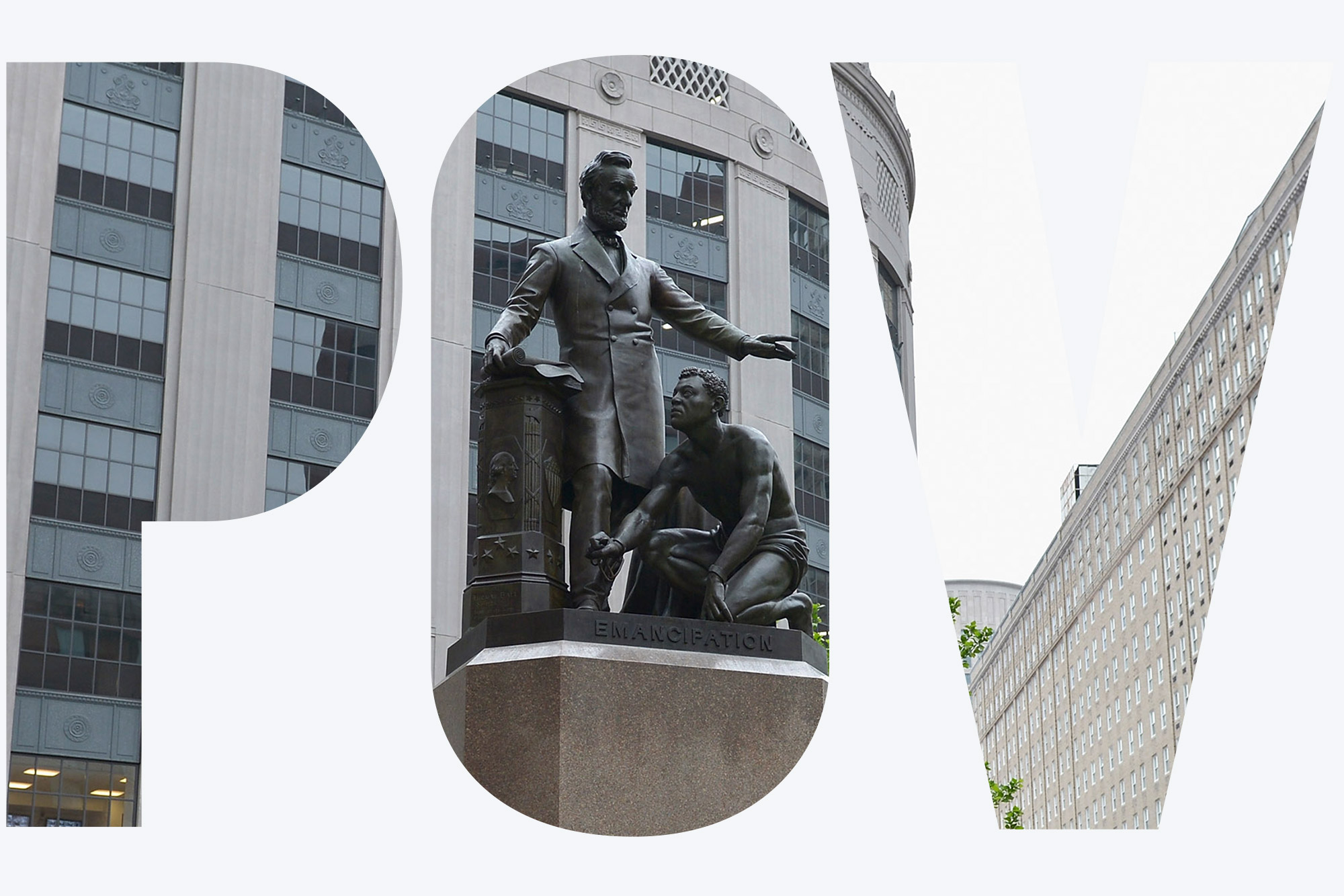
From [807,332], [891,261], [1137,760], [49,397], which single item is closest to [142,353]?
[49,397]

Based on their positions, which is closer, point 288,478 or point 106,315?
point 106,315

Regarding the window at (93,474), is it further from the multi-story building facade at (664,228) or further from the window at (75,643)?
the multi-story building facade at (664,228)

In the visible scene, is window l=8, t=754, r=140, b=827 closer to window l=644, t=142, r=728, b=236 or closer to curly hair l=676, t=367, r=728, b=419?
window l=644, t=142, r=728, b=236

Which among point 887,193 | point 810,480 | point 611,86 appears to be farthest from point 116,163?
point 887,193

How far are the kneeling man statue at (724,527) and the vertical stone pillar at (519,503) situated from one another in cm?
32

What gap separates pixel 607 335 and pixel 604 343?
0.18 ft

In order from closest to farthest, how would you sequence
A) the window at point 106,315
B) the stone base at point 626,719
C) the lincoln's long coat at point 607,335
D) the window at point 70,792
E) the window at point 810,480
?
1. the stone base at point 626,719
2. the lincoln's long coat at point 607,335
3. the window at point 70,792
4. the window at point 106,315
5. the window at point 810,480

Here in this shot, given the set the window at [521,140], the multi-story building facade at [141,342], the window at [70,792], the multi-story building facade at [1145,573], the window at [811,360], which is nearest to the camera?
the window at [70,792]

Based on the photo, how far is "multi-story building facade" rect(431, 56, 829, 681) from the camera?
105 ft

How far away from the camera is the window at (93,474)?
2780cm

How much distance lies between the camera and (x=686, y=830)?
7.91m

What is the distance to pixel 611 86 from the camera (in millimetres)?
36594

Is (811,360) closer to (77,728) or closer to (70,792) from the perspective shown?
(77,728)

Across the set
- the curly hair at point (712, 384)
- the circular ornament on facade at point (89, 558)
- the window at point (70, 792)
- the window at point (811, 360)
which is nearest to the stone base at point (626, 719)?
the curly hair at point (712, 384)
